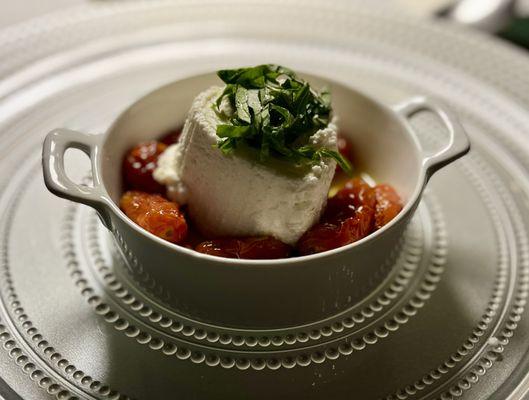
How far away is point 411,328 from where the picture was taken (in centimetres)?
96

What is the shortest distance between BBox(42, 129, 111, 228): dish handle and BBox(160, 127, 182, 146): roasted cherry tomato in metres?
0.23

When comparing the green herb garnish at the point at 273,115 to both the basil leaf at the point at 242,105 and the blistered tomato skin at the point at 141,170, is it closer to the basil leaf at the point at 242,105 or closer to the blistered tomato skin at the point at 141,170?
the basil leaf at the point at 242,105

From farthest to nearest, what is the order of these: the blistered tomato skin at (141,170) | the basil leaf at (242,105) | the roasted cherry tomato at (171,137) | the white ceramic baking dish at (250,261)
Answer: the roasted cherry tomato at (171,137) < the blistered tomato skin at (141,170) < the basil leaf at (242,105) < the white ceramic baking dish at (250,261)

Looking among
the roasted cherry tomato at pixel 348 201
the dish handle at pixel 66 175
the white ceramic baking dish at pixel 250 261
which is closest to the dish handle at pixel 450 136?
the white ceramic baking dish at pixel 250 261

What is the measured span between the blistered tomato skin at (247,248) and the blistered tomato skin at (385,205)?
17cm

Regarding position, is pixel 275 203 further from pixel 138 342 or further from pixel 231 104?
pixel 138 342

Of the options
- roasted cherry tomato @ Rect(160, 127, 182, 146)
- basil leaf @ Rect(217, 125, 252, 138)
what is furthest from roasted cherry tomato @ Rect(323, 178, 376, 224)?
roasted cherry tomato @ Rect(160, 127, 182, 146)

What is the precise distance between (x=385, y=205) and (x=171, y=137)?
444 mm

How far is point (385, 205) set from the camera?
3.44 feet

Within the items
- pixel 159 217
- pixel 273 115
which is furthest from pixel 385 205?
pixel 159 217

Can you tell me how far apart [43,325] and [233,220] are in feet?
1.10

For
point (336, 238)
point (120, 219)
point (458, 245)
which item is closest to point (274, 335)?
point (336, 238)

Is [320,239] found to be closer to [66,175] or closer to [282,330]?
[282,330]

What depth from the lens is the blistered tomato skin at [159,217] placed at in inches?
38.1
